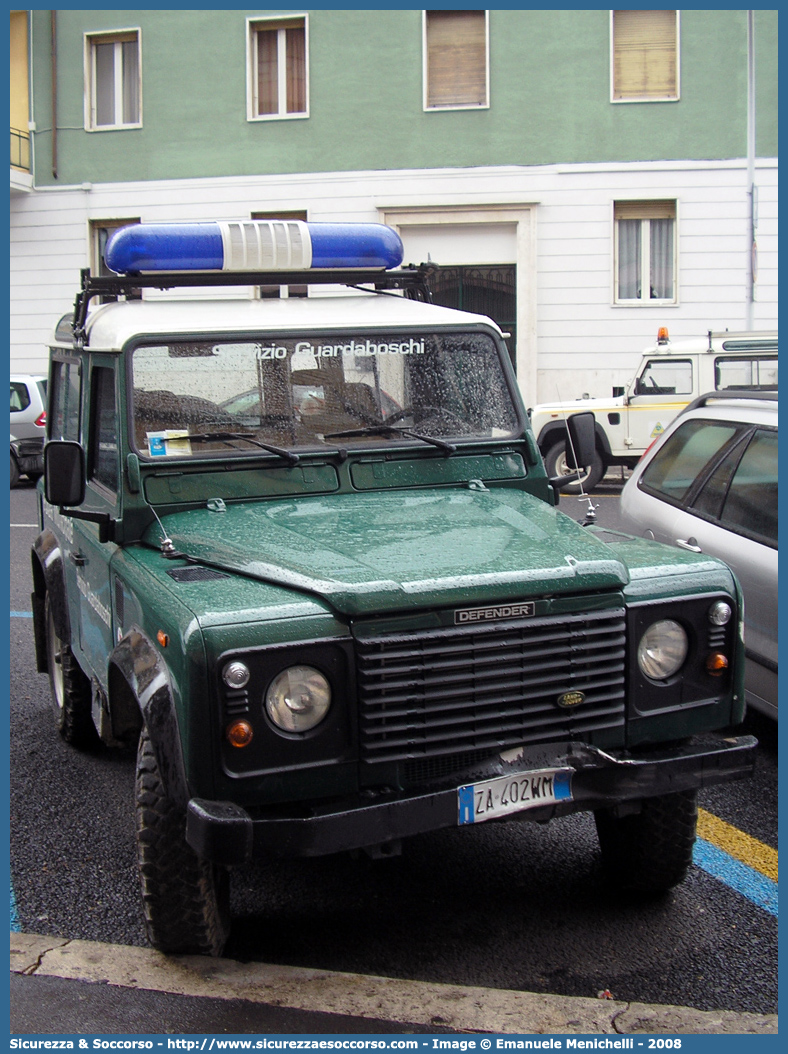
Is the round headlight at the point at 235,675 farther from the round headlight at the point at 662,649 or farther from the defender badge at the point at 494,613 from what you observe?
the round headlight at the point at 662,649

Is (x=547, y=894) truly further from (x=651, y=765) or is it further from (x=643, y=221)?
(x=643, y=221)

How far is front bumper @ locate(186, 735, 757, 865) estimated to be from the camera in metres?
3.04

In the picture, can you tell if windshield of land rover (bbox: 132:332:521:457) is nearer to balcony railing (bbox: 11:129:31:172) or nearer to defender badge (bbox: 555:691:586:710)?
defender badge (bbox: 555:691:586:710)

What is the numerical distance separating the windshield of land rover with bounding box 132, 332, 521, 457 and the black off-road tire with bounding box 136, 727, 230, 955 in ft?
4.39

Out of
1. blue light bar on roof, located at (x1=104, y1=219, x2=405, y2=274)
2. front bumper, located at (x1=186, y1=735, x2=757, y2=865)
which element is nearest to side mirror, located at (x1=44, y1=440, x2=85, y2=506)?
blue light bar on roof, located at (x1=104, y1=219, x2=405, y2=274)

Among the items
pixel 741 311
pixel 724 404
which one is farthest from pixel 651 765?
pixel 741 311

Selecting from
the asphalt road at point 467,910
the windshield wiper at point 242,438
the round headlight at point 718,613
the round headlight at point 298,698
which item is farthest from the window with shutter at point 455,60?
the round headlight at point 298,698

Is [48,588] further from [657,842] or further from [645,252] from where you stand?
[645,252]

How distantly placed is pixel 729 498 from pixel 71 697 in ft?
11.1

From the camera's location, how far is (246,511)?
412cm

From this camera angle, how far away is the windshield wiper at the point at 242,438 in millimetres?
4234

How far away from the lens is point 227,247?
490 cm

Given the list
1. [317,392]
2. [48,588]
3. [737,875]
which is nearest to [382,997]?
[737,875]

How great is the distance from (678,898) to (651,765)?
0.81m
